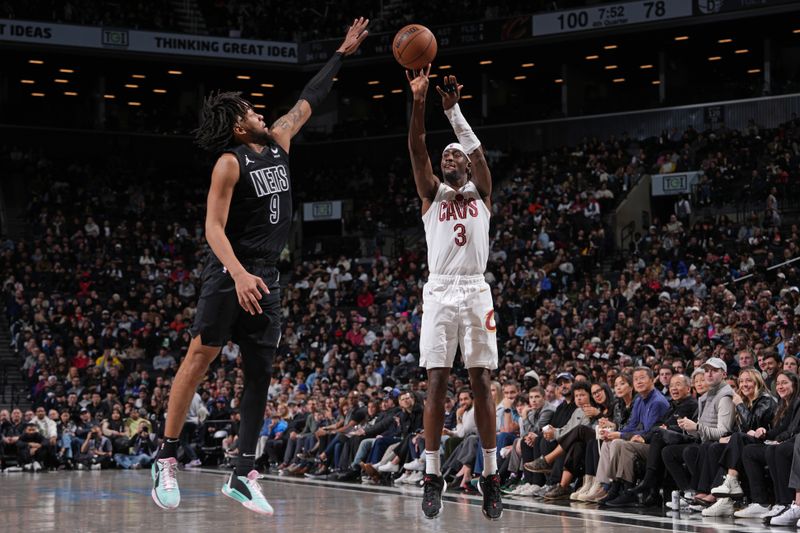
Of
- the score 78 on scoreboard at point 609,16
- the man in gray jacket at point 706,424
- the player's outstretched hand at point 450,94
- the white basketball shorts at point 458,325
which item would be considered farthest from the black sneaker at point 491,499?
the score 78 on scoreboard at point 609,16

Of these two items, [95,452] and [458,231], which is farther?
[95,452]

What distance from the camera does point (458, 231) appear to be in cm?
736

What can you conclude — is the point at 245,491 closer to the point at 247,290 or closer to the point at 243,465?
the point at 243,465

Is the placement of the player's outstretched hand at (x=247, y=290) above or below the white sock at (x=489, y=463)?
above

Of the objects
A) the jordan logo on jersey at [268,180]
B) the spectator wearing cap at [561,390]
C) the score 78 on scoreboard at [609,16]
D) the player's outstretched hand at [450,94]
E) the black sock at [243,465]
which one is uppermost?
the score 78 on scoreboard at [609,16]

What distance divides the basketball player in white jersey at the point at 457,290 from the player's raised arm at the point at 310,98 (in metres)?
0.48

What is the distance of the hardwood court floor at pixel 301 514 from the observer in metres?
9.24

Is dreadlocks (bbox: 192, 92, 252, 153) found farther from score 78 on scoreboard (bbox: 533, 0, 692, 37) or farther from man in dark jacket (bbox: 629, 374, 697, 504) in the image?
score 78 on scoreboard (bbox: 533, 0, 692, 37)

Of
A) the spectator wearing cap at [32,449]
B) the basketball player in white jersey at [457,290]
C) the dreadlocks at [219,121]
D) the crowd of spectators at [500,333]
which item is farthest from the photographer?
the spectator wearing cap at [32,449]

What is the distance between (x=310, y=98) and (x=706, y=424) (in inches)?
234

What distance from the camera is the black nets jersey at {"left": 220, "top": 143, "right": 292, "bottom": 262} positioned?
6152 millimetres

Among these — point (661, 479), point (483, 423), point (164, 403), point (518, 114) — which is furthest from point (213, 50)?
point (483, 423)

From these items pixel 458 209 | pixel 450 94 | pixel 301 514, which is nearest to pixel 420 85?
pixel 450 94

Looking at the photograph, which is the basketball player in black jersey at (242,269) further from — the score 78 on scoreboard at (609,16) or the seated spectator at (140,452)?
the score 78 on scoreboard at (609,16)
